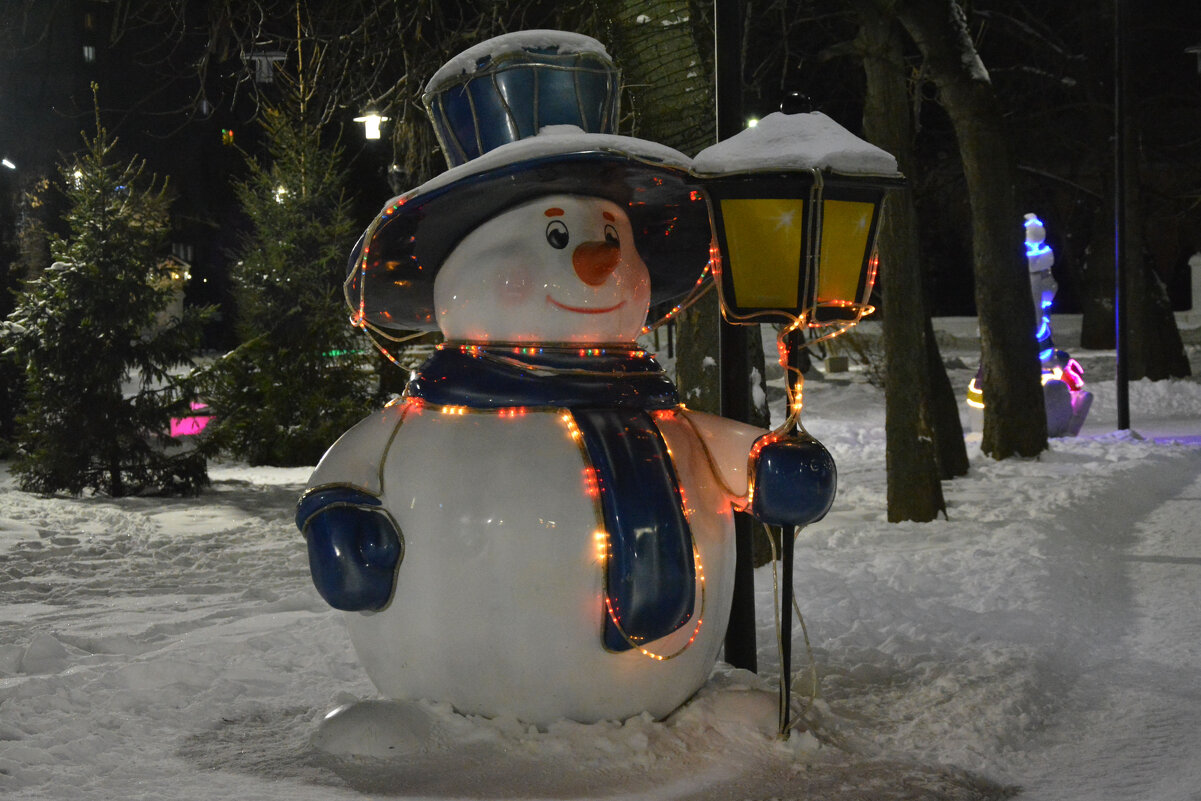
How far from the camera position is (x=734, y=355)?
15.7ft

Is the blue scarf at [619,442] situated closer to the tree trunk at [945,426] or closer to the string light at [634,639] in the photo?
the string light at [634,639]

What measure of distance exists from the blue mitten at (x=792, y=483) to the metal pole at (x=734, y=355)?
70cm

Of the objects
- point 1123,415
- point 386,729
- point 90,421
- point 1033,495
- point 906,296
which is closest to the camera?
point 386,729

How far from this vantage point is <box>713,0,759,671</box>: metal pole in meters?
4.79

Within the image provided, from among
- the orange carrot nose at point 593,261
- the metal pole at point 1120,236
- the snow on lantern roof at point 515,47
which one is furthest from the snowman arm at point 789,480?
the metal pole at point 1120,236

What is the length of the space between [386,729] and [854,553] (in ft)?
14.5

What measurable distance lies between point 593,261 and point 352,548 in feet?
4.03

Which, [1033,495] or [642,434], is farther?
[1033,495]

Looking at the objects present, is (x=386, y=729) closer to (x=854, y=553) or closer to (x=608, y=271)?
(x=608, y=271)

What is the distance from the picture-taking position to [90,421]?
1116 cm

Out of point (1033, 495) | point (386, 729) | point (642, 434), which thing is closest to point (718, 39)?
point (642, 434)

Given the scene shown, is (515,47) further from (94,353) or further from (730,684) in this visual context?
(94,353)

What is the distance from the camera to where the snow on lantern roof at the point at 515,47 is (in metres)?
4.43

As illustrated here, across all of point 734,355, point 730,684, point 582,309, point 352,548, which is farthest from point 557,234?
point 730,684
